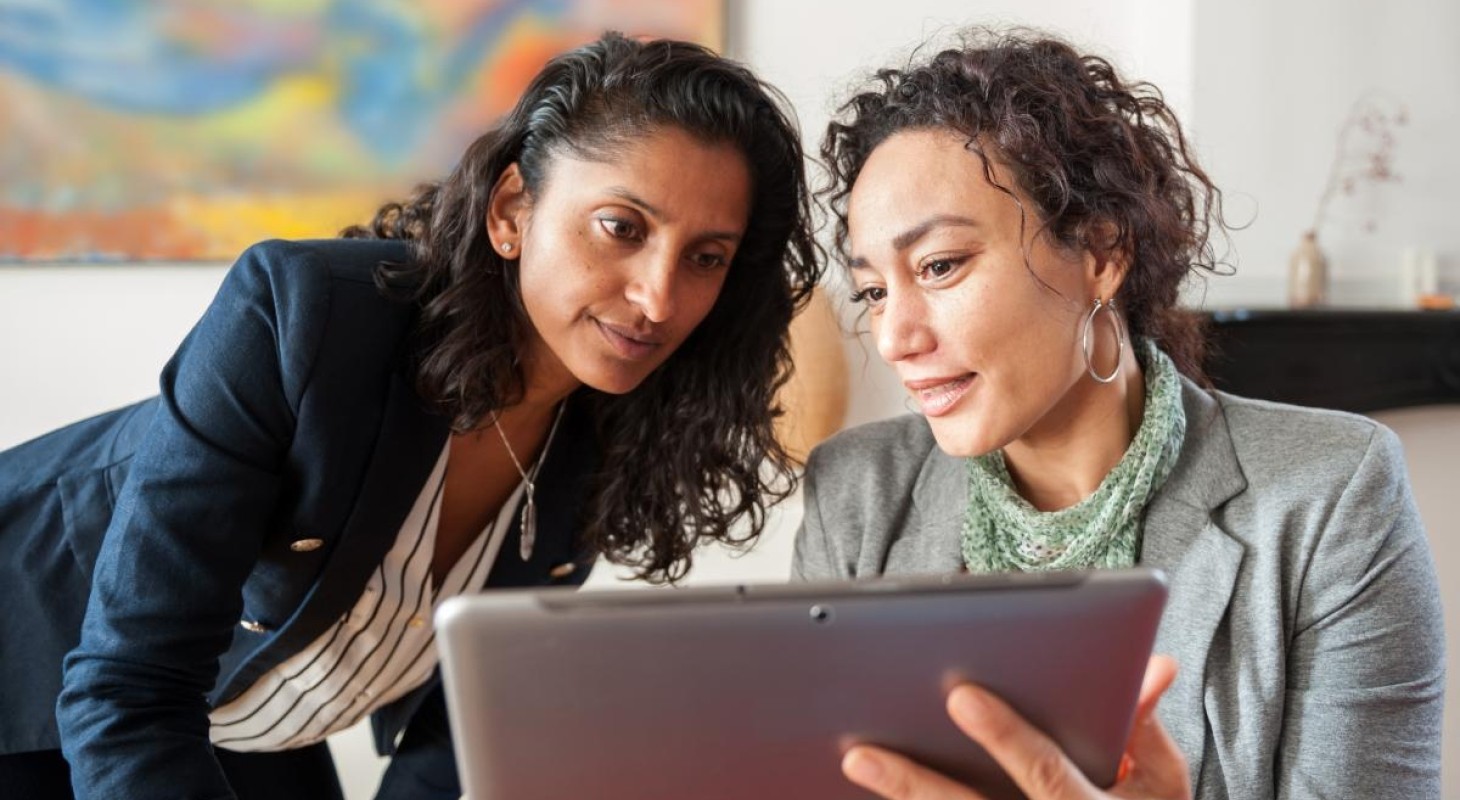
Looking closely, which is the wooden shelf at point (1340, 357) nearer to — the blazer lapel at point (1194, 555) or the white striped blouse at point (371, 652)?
the blazer lapel at point (1194, 555)

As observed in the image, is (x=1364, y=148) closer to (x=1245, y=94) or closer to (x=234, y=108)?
(x=1245, y=94)

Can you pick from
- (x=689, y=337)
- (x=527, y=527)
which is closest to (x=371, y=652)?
(x=527, y=527)

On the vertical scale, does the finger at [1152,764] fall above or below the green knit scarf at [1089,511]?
below

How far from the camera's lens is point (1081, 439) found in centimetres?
153

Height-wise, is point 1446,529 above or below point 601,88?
below

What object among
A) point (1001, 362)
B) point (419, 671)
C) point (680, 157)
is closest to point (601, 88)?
point (680, 157)

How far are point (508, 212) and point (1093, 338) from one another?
0.69m

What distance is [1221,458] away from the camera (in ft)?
4.90

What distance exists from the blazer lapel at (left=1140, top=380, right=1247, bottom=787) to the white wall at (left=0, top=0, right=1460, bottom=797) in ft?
4.87

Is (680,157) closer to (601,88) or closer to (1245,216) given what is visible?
(601,88)

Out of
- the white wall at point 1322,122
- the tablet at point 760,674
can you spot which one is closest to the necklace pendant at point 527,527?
the tablet at point 760,674

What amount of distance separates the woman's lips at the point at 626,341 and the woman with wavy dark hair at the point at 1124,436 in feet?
0.82

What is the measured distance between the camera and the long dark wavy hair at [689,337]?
5.00 ft

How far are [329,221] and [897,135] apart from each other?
1667 mm
